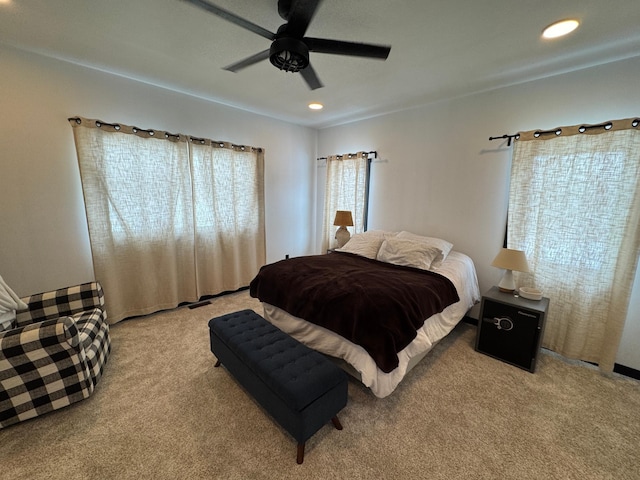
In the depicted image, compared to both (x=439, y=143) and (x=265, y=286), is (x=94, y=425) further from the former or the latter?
(x=439, y=143)

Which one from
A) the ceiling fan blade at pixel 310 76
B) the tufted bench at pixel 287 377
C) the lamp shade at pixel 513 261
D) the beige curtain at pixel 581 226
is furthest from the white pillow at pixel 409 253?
the ceiling fan blade at pixel 310 76

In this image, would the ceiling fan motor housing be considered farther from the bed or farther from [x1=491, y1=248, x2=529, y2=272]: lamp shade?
[x1=491, y1=248, x2=529, y2=272]: lamp shade

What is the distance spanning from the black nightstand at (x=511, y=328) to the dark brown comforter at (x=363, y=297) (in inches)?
14.2

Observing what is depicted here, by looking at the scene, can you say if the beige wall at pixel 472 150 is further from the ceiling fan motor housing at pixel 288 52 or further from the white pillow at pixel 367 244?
the ceiling fan motor housing at pixel 288 52

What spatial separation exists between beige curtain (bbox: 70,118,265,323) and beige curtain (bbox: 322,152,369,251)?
3.62 ft

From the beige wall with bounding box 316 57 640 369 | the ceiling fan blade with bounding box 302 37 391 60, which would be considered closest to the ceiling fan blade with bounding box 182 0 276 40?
the ceiling fan blade with bounding box 302 37 391 60

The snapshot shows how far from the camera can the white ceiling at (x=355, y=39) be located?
160 cm

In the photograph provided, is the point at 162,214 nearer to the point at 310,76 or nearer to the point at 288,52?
the point at 310,76

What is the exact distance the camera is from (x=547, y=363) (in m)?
2.33

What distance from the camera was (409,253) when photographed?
2777 millimetres

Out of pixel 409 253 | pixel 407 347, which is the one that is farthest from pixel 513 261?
pixel 407 347

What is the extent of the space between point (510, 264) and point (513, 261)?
0.04m

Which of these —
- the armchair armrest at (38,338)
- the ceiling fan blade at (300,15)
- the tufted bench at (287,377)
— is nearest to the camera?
the ceiling fan blade at (300,15)

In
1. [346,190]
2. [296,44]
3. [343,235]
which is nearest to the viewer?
[296,44]
